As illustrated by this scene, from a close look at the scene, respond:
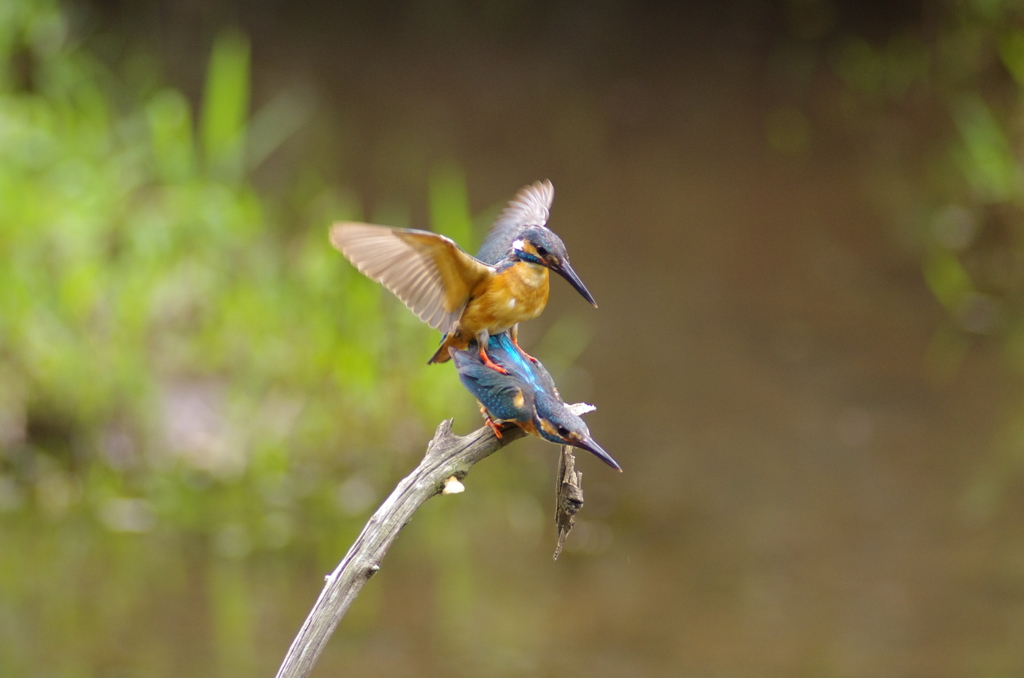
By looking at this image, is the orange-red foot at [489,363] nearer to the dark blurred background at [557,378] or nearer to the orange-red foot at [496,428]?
the orange-red foot at [496,428]

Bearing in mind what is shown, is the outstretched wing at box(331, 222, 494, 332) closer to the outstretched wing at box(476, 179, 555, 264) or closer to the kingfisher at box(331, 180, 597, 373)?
the kingfisher at box(331, 180, 597, 373)

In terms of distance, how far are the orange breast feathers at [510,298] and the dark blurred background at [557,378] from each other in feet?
7.05

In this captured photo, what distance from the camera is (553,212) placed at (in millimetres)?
6086

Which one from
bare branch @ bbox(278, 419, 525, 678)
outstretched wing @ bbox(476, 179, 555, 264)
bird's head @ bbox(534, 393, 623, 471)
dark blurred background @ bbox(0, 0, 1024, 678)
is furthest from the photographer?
dark blurred background @ bbox(0, 0, 1024, 678)

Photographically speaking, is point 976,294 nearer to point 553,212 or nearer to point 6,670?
point 553,212

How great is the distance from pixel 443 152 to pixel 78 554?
342 centimetres

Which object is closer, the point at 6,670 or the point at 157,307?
the point at 6,670

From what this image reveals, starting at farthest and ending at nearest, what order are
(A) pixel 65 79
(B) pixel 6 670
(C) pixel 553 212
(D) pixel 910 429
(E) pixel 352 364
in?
(C) pixel 553 212
(A) pixel 65 79
(D) pixel 910 429
(E) pixel 352 364
(B) pixel 6 670

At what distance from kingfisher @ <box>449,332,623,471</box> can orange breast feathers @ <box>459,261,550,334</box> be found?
0.06 meters

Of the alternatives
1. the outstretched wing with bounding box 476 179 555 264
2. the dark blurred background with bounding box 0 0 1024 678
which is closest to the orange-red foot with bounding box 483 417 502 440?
the outstretched wing with bounding box 476 179 555 264

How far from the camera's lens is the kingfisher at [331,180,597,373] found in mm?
1435

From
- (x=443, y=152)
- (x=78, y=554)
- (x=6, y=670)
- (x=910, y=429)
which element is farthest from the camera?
(x=443, y=152)

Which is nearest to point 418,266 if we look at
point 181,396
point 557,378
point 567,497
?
point 567,497

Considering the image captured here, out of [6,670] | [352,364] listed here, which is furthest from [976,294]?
[6,670]
